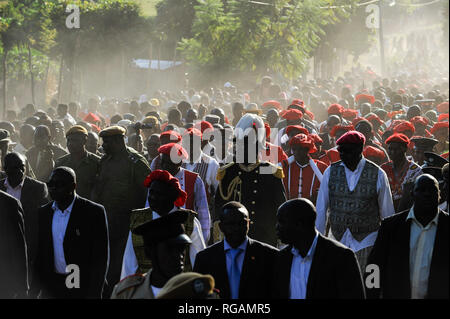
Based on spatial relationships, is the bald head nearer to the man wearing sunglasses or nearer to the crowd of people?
the crowd of people

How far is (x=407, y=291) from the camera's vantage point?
18.9ft

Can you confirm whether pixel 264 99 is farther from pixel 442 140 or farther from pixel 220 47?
pixel 442 140

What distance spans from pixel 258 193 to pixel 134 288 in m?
3.13

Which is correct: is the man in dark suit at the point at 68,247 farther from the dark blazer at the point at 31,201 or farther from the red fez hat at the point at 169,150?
the red fez hat at the point at 169,150

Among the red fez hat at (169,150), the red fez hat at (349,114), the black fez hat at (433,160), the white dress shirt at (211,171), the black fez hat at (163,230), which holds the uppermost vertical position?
the red fez hat at (349,114)

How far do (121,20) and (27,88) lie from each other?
6.22 m

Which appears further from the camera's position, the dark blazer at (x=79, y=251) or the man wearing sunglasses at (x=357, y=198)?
the man wearing sunglasses at (x=357, y=198)

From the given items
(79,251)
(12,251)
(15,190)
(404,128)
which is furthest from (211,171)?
(404,128)

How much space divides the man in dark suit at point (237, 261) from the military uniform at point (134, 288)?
34.2 inches

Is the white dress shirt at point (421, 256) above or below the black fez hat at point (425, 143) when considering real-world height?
below

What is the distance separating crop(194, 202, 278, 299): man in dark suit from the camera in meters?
5.20

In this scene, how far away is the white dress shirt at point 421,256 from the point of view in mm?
5719

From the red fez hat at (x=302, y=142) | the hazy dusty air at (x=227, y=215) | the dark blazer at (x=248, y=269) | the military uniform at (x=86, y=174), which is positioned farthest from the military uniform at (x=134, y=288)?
the red fez hat at (x=302, y=142)
